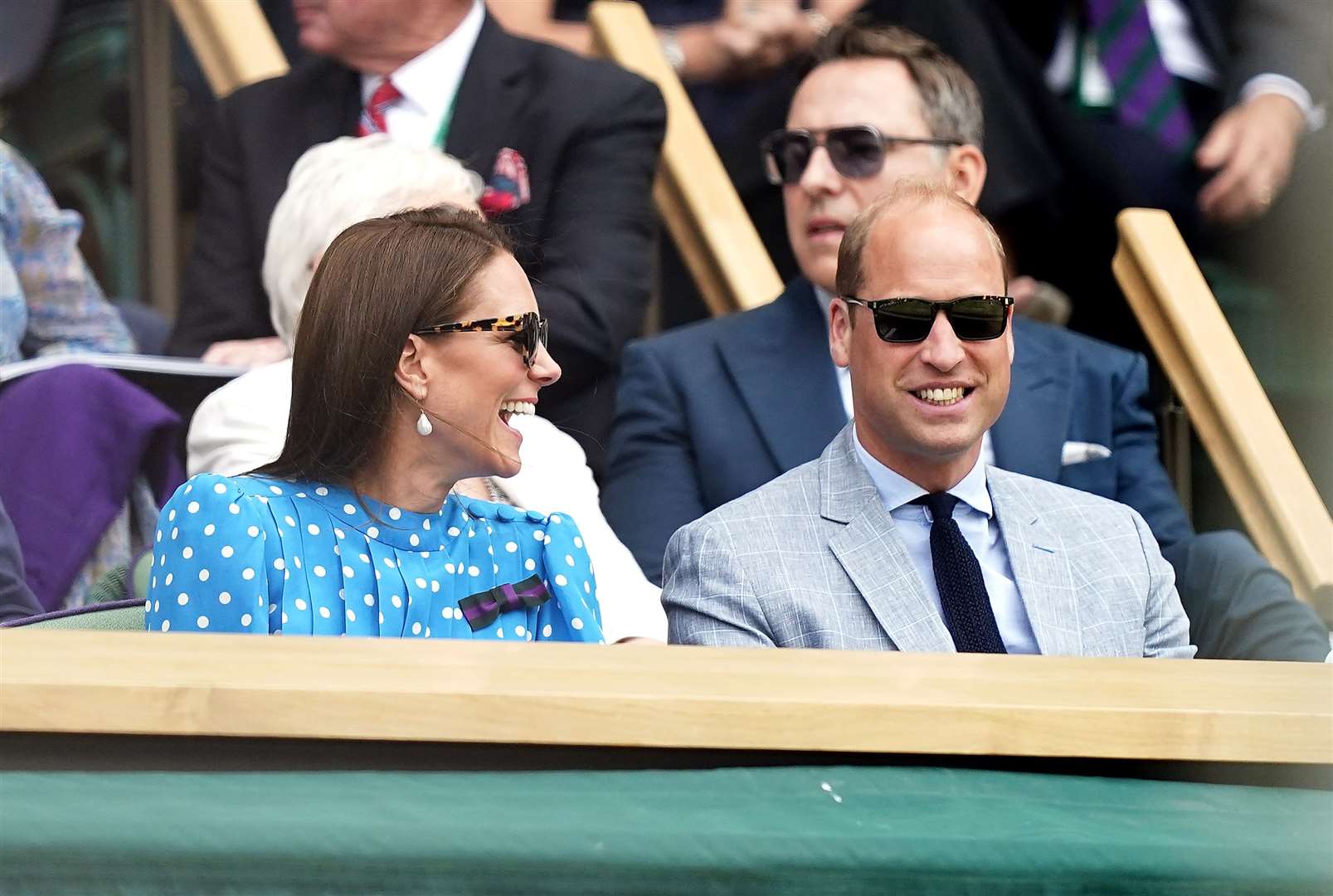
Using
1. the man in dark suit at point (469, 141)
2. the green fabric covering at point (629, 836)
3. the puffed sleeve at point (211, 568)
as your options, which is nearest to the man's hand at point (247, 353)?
the man in dark suit at point (469, 141)

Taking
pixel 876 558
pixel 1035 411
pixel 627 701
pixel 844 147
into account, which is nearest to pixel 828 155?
pixel 844 147

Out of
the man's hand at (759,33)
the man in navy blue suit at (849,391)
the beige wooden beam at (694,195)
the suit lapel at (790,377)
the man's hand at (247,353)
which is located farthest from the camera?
the man's hand at (759,33)

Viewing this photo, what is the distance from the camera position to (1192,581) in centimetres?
263

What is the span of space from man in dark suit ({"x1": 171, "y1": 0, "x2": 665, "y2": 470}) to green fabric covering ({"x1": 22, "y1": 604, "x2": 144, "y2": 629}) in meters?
A: 1.10

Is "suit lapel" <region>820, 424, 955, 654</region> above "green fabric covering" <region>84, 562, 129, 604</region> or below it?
above

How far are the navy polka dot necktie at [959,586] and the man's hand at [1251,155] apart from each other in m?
1.63

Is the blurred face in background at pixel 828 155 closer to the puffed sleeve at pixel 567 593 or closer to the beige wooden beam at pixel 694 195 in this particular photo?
the beige wooden beam at pixel 694 195

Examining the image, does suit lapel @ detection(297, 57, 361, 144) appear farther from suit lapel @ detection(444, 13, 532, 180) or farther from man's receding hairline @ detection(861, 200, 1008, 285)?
man's receding hairline @ detection(861, 200, 1008, 285)

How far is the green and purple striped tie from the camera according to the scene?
147 inches

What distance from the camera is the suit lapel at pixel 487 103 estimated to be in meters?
3.28

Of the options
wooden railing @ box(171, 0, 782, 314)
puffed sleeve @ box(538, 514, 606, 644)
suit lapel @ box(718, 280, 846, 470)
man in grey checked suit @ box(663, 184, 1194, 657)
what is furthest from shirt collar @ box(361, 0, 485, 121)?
puffed sleeve @ box(538, 514, 606, 644)

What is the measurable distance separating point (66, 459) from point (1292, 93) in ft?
7.44

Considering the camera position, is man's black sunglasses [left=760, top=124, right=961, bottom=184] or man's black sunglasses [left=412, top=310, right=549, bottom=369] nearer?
man's black sunglasses [left=412, top=310, right=549, bottom=369]

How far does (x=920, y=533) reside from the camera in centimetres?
220
